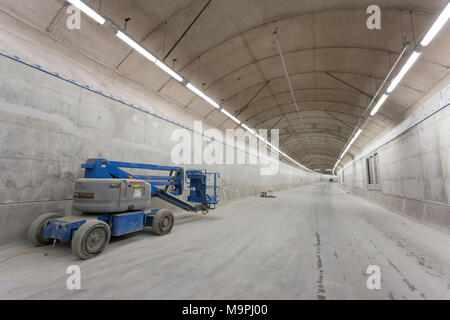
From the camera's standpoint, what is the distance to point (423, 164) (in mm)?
8219

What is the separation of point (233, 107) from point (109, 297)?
13.5m

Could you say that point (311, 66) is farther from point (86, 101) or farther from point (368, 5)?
point (86, 101)

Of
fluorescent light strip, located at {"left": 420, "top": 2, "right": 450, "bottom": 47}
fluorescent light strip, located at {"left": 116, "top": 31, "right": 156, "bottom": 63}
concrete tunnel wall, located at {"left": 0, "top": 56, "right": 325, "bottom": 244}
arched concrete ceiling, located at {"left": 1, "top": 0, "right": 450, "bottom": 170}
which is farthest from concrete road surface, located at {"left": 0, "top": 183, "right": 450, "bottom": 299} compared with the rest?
arched concrete ceiling, located at {"left": 1, "top": 0, "right": 450, "bottom": 170}

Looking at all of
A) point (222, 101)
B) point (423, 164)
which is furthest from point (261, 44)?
point (423, 164)

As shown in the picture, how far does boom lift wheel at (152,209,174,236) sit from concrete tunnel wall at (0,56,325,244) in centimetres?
276

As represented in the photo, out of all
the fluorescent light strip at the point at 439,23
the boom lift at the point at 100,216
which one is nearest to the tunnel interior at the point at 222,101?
the fluorescent light strip at the point at 439,23

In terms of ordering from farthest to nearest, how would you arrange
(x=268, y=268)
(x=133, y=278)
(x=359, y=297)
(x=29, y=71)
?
(x=29, y=71), (x=268, y=268), (x=133, y=278), (x=359, y=297)

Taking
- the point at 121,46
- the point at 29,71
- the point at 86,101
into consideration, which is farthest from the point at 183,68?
the point at 29,71

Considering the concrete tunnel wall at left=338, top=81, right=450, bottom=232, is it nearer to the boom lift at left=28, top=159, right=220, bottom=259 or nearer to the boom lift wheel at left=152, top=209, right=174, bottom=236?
the boom lift wheel at left=152, top=209, right=174, bottom=236

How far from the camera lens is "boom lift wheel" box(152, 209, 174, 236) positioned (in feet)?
19.2

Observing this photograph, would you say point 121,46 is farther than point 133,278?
Yes

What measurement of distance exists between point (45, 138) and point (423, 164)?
1414cm

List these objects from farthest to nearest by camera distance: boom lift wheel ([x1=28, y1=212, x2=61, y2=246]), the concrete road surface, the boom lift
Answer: boom lift wheel ([x1=28, y1=212, x2=61, y2=246]) < the boom lift < the concrete road surface
